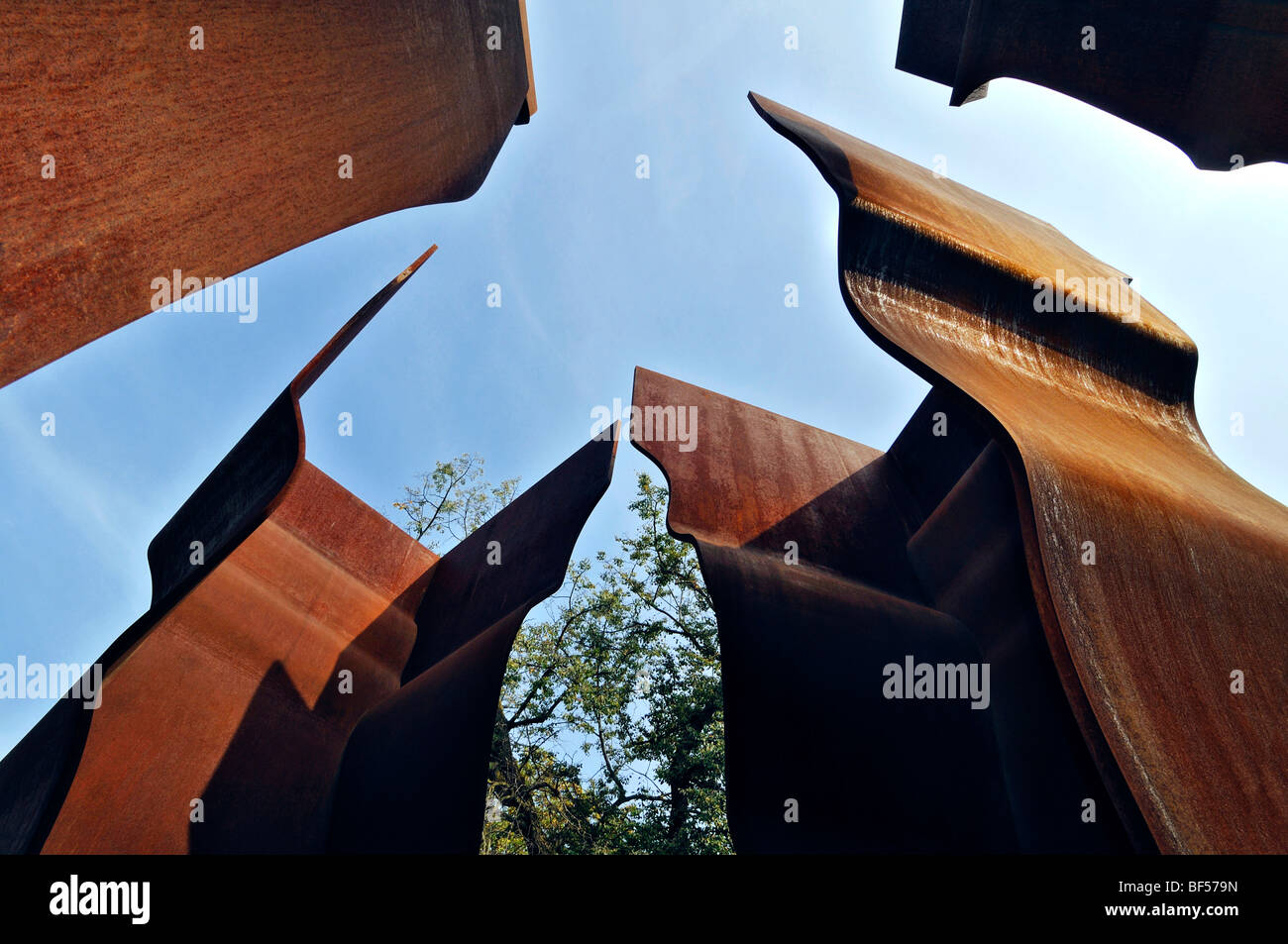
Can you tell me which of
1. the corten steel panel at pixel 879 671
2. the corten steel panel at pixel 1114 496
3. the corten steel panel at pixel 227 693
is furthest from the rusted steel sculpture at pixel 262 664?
the corten steel panel at pixel 1114 496

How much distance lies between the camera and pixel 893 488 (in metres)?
8.16

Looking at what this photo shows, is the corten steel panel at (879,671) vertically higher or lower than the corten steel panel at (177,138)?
lower

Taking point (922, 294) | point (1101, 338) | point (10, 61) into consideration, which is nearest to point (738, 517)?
point (922, 294)

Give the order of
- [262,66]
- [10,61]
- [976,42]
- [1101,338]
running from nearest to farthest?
[10,61], [262,66], [1101,338], [976,42]

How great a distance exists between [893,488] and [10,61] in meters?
7.46

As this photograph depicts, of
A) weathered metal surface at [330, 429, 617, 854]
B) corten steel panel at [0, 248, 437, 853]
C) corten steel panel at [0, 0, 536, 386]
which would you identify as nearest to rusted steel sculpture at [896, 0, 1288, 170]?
corten steel panel at [0, 0, 536, 386]

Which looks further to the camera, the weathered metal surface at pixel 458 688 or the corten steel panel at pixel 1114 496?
the weathered metal surface at pixel 458 688

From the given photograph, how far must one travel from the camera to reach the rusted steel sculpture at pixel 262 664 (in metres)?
5.07

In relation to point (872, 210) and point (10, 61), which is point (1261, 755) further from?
point (10, 61)

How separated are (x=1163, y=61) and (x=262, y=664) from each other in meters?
8.86

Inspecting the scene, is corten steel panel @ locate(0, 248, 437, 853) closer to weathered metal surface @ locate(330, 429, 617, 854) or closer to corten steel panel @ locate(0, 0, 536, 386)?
weathered metal surface @ locate(330, 429, 617, 854)

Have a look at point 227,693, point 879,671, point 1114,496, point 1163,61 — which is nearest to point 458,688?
point 227,693

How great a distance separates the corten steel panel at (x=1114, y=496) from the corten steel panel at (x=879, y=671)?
30cm

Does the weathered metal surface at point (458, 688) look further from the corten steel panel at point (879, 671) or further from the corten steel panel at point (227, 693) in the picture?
the corten steel panel at point (879, 671)
